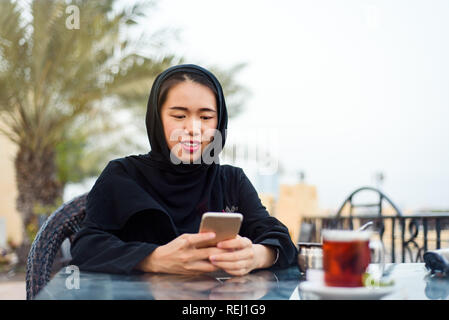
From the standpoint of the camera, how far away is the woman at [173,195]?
1.01 metres

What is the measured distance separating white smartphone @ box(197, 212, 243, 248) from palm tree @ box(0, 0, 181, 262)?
567 cm

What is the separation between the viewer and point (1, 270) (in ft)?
23.9

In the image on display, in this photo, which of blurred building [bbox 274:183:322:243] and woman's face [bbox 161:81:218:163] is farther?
blurred building [bbox 274:183:322:243]

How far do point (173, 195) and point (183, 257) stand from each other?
1.22ft

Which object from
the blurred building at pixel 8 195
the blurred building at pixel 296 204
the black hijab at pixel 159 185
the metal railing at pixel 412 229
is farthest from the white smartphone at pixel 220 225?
the blurred building at pixel 8 195

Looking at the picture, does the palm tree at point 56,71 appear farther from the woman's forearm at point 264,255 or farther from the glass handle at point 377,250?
the glass handle at point 377,250

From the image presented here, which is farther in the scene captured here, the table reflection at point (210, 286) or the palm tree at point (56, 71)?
the palm tree at point (56, 71)

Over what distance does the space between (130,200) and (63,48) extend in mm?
5614

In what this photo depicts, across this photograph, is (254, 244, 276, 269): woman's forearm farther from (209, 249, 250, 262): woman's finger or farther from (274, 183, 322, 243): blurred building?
Result: (274, 183, 322, 243): blurred building

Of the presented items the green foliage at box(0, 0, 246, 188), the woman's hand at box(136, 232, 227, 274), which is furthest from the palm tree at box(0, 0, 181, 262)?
the woman's hand at box(136, 232, 227, 274)

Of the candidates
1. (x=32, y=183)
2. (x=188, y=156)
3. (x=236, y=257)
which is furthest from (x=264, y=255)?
(x=32, y=183)

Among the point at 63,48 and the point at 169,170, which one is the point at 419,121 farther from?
the point at 169,170

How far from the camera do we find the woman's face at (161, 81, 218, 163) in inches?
49.1
